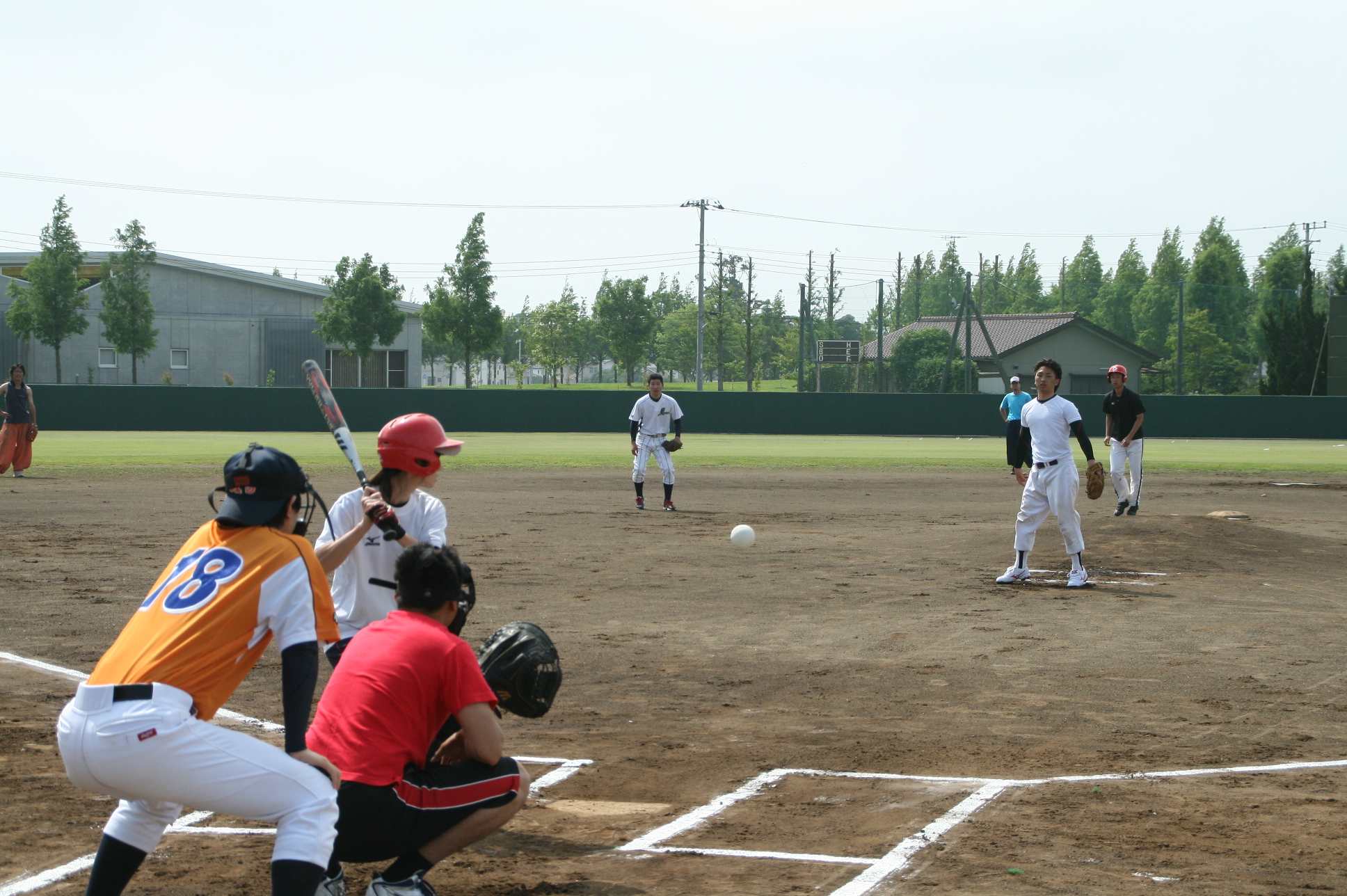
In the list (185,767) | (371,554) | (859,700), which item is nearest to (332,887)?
(185,767)

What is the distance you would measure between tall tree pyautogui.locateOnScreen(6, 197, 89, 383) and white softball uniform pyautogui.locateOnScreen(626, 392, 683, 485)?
44.1 meters

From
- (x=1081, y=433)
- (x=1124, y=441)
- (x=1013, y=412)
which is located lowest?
(x=1124, y=441)

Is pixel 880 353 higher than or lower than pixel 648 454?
higher

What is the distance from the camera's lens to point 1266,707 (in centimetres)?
704

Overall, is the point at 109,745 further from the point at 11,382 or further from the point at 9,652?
the point at 11,382

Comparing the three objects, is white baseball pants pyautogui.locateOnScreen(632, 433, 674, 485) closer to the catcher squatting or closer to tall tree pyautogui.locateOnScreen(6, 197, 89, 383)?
the catcher squatting

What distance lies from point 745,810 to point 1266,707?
12.0 ft

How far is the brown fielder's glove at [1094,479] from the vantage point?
13055 mm

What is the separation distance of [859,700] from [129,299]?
5647 centimetres

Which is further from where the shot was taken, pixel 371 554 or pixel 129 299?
pixel 129 299

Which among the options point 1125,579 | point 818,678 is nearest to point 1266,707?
point 818,678

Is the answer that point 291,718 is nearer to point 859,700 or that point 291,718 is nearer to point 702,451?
point 859,700

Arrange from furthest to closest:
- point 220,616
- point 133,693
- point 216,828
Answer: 1. point 216,828
2. point 220,616
3. point 133,693

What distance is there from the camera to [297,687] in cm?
342
